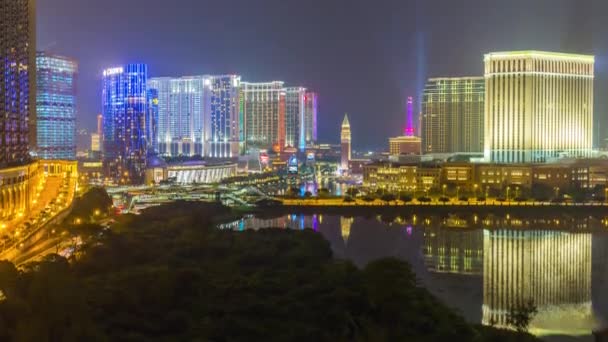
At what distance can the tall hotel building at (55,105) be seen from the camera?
28.5 metres

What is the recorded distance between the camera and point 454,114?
33781 mm

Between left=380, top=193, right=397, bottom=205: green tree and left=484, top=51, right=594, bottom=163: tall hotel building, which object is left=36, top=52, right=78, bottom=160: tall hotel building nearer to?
left=380, top=193, right=397, bottom=205: green tree

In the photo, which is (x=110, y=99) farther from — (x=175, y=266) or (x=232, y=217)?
(x=175, y=266)

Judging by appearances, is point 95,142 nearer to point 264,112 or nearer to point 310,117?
point 264,112

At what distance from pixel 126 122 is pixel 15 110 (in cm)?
1414

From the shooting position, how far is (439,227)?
18.4m

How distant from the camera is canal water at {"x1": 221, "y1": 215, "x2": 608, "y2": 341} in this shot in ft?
32.7

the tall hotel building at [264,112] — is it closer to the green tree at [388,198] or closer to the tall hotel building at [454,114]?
the tall hotel building at [454,114]

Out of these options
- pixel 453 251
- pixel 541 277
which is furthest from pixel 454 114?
pixel 541 277

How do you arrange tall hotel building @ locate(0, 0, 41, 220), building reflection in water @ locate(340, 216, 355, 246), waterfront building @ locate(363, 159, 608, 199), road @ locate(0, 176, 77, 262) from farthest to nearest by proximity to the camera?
waterfront building @ locate(363, 159, 608, 199) < building reflection in water @ locate(340, 216, 355, 246) < tall hotel building @ locate(0, 0, 41, 220) < road @ locate(0, 176, 77, 262)

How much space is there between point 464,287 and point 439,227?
23.6 ft

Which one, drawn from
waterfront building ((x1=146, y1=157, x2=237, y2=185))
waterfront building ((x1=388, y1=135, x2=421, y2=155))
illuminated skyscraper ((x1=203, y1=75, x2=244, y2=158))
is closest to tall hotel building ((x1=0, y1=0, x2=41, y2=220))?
→ waterfront building ((x1=146, y1=157, x2=237, y2=185))

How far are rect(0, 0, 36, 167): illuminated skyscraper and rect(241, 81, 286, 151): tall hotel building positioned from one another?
94.6 ft

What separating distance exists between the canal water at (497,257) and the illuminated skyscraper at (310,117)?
28.7m
